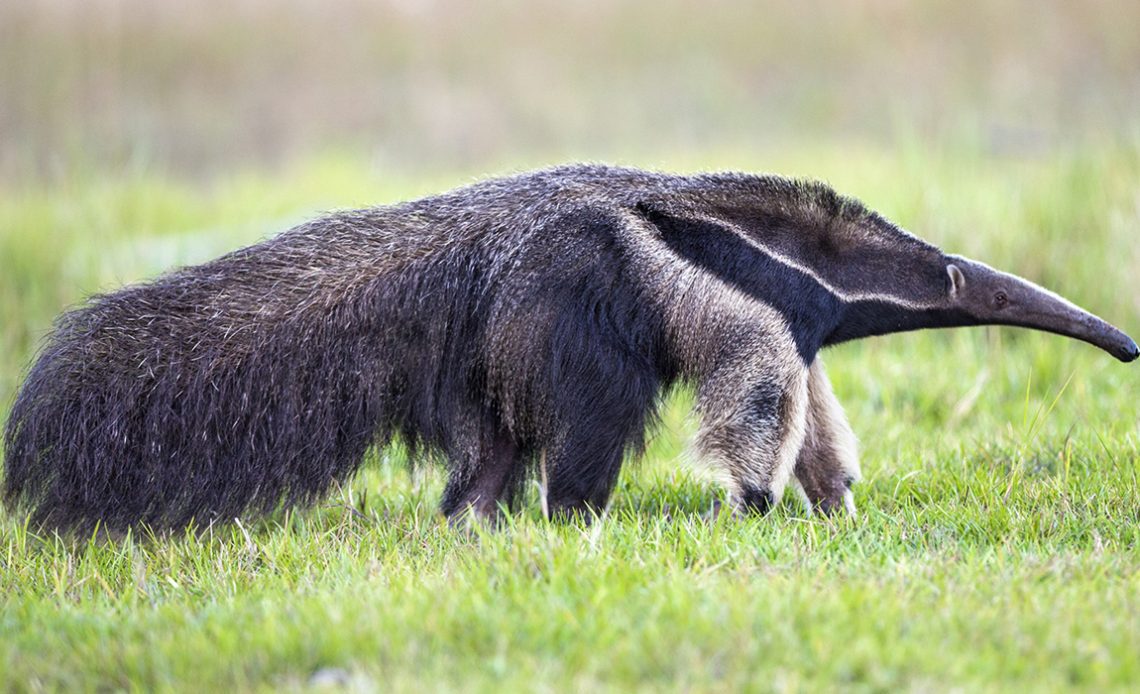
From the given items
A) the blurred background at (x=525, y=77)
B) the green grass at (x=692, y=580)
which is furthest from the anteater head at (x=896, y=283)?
the blurred background at (x=525, y=77)

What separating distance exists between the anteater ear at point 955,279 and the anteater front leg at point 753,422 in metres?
0.88

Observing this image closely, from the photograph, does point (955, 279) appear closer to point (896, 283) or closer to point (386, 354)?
point (896, 283)

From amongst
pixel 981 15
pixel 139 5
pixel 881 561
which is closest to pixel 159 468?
pixel 881 561

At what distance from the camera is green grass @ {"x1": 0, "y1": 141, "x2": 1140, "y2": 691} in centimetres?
324

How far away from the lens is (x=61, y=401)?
4543 mm

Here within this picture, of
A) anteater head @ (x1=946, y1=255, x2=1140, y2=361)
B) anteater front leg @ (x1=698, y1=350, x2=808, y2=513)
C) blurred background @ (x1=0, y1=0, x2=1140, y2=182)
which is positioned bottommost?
anteater front leg @ (x1=698, y1=350, x2=808, y2=513)

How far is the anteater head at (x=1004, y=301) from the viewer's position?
211 inches

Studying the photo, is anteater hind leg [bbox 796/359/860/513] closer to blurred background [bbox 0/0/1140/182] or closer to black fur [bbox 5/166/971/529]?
black fur [bbox 5/166/971/529]

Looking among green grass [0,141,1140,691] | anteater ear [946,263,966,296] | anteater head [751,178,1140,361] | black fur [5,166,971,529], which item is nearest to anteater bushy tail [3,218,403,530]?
black fur [5,166,971,529]

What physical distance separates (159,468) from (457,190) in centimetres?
165

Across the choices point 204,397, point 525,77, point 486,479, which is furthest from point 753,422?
point 525,77

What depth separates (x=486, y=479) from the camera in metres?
5.19

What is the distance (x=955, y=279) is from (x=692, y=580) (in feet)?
7.23

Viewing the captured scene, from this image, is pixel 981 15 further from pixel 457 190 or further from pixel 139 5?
pixel 457 190
